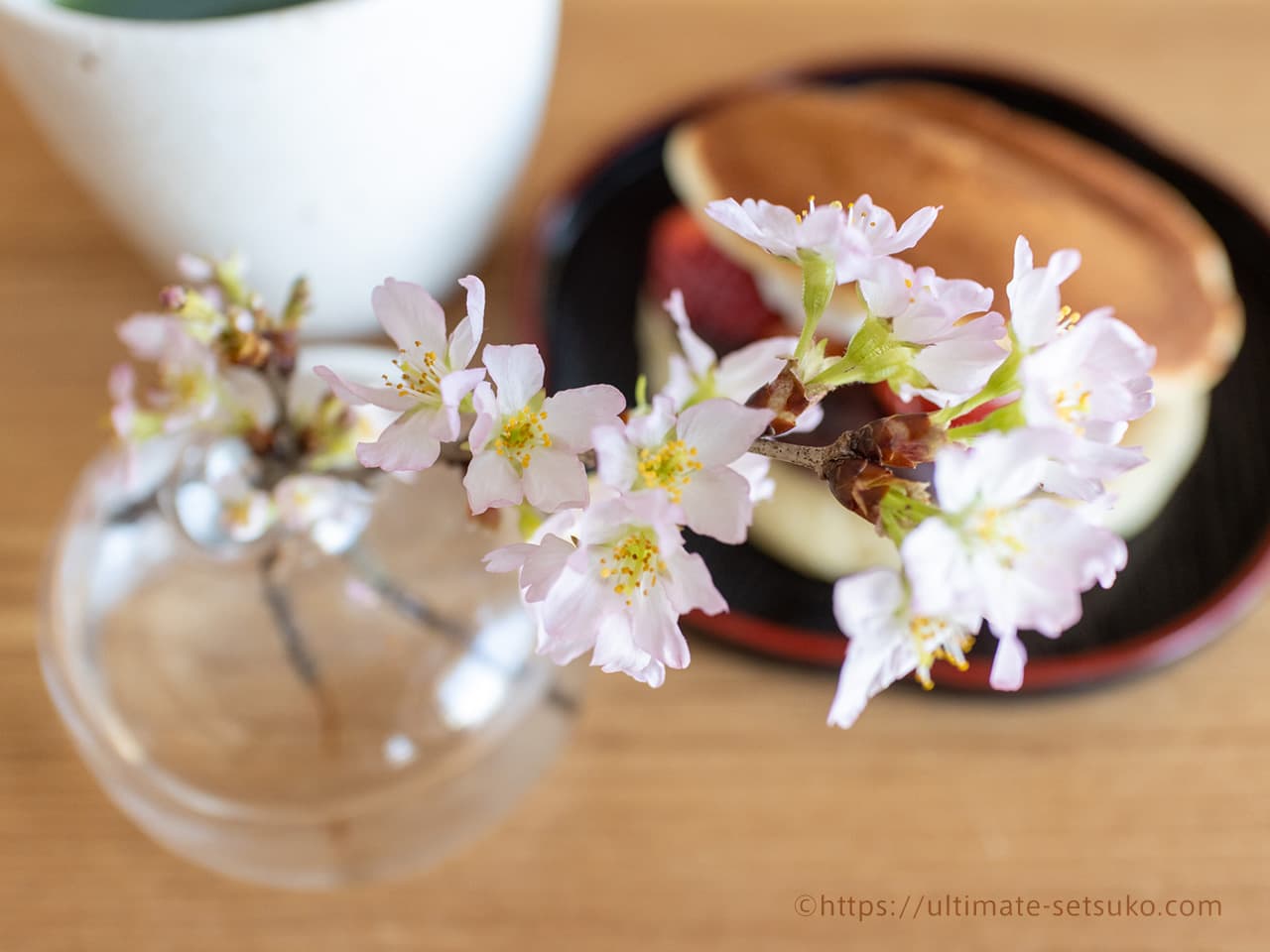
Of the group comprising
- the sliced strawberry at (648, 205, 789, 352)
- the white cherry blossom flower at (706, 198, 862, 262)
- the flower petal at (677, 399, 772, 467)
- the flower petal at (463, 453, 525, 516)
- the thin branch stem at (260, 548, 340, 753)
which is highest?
the white cherry blossom flower at (706, 198, 862, 262)

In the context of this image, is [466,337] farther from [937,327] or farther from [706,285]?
[706,285]

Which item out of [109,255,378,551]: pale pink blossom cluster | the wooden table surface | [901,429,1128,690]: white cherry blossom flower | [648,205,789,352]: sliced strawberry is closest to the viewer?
[901,429,1128,690]: white cherry blossom flower

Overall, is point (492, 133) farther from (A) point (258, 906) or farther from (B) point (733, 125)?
(A) point (258, 906)

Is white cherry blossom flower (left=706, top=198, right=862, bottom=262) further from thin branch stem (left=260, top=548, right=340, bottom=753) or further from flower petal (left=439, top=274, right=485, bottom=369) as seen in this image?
thin branch stem (left=260, top=548, right=340, bottom=753)

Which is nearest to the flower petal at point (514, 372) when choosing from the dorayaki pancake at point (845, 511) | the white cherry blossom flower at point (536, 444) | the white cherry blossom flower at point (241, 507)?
the white cherry blossom flower at point (536, 444)

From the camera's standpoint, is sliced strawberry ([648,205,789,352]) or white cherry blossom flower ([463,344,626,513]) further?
sliced strawberry ([648,205,789,352])

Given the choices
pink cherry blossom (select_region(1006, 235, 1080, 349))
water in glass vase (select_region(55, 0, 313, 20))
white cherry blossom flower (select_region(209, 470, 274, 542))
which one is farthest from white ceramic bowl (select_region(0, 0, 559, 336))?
pink cherry blossom (select_region(1006, 235, 1080, 349))

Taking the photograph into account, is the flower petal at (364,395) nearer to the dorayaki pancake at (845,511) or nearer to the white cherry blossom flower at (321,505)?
the white cherry blossom flower at (321,505)
